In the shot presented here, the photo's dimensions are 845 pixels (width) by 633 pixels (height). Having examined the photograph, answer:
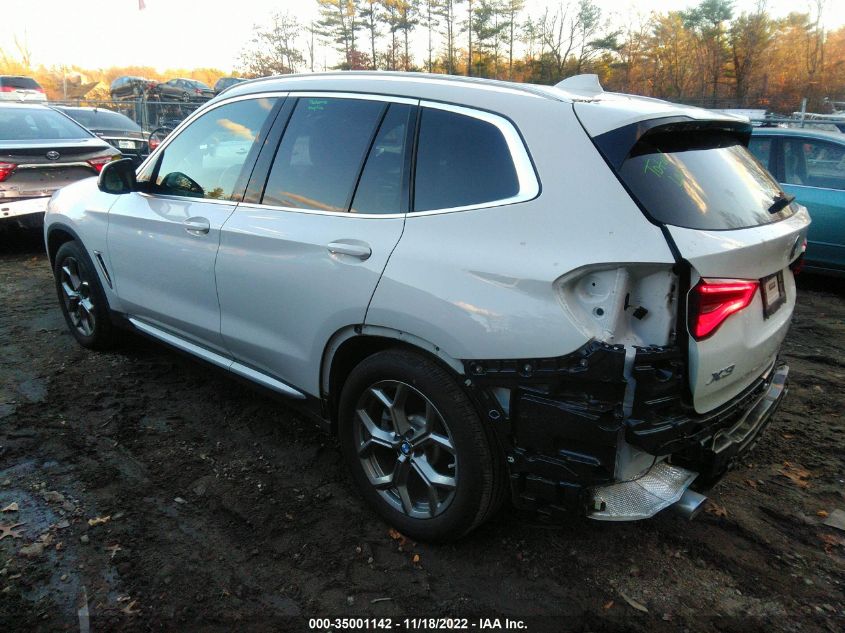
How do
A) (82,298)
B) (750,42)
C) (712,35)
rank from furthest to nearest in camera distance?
1. (712,35)
2. (750,42)
3. (82,298)

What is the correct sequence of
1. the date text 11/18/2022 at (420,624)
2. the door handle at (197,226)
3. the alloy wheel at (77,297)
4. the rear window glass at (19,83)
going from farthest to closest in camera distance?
the rear window glass at (19,83) → the alloy wheel at (77,297) → the door handle at (197,226) → the date text 11/18/2022 at (420,624)

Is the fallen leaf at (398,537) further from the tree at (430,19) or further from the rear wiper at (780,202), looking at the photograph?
the tree at (430,19)

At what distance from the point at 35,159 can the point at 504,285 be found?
7.18 m

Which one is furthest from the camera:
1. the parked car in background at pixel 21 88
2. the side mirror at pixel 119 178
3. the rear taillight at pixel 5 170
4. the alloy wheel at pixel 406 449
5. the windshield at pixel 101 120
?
the parked car in background at pixel 21 88

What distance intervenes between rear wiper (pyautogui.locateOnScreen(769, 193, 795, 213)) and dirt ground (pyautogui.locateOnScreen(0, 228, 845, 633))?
129 centimetres

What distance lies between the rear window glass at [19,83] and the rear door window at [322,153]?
104ft

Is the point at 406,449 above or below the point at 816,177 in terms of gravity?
below

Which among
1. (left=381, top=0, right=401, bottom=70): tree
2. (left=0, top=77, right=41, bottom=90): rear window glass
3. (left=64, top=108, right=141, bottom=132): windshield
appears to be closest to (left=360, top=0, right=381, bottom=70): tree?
(left=381, top=0, right=401, bottom=70): tree

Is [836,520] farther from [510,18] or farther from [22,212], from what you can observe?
[510,18]

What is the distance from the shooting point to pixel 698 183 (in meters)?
2.31

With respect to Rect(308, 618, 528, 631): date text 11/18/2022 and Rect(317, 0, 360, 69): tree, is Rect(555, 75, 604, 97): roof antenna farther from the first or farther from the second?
Rect(317, 0, 360, 69): tree

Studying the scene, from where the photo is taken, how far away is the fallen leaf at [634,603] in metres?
2.34

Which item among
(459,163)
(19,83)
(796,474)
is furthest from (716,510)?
(19,83)

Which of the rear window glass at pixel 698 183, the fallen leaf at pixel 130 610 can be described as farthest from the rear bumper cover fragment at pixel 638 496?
the fallen leaf at pixel 130 610
